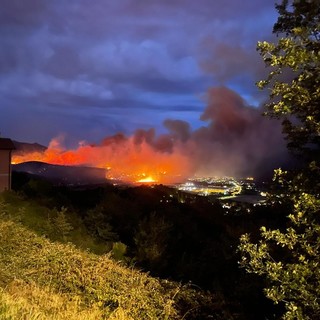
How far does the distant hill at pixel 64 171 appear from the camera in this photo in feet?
245

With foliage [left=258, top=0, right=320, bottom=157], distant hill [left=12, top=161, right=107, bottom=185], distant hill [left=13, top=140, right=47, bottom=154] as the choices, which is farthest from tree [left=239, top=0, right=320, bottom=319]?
distant hill [left=13, top=140, right=47, bottom=154]

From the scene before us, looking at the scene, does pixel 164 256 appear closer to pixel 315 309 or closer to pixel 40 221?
pixel 40 221

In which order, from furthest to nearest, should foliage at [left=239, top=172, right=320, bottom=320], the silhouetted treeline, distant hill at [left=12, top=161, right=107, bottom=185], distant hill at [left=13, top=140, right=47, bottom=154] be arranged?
distant hill at [left=13, top=140, right=47, bottom=154], distant hill at [left=12, top=161, right=107, bottom=185], the silhouetted treeline, foliage at [left=239, top=172, right=320, bottom=320]

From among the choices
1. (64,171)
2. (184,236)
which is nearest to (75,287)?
(184,236)

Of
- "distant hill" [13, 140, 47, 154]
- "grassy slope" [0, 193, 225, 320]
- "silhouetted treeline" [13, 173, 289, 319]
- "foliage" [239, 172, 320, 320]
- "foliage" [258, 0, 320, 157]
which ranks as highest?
"distant hill" [13, 140, 47, 154]

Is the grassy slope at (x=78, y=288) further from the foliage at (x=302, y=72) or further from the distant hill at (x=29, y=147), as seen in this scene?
the distant hill at (x=29, y=147)

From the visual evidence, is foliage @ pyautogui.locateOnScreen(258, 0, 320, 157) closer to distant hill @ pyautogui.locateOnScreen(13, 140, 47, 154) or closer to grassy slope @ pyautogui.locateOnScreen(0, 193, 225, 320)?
grassy slope @ pyautogui.locateOnScreen(0, 193, 225, 320)

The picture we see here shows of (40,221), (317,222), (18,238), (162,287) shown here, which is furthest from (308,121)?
(40,221)

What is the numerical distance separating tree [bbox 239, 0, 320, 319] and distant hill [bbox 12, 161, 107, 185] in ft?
216

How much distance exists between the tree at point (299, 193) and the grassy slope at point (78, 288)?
270 centimetres

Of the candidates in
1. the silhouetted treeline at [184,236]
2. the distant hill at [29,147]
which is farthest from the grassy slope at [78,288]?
the distant hill at [29,147]

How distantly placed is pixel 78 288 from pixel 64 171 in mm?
74969

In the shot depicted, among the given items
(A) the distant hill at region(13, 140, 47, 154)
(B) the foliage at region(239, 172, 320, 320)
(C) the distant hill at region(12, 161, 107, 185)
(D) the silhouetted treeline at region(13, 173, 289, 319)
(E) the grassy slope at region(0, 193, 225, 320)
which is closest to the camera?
(B) the foliage at region(239, 172, 320, 320)

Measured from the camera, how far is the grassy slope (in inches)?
275
